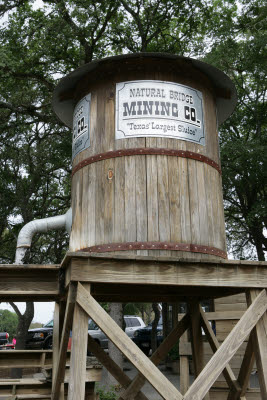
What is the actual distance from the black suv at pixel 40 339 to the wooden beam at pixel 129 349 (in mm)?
14250

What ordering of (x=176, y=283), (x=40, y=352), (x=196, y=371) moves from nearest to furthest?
1. (x=176, y=283)
2. (x=196, y=371)
3. (x=40, y=352)

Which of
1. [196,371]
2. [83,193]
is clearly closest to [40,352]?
[196,371]

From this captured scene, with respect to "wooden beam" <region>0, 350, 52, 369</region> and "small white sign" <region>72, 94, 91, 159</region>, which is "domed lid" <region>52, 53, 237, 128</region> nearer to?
"small white sign" <region>72, 94, 91, 159</region>

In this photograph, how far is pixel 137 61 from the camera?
17.6 feet

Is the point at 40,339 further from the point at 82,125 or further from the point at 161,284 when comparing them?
the point at 161,284

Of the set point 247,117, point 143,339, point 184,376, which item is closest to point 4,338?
point 143,339

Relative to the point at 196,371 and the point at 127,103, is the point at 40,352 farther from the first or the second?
the point at 127,103

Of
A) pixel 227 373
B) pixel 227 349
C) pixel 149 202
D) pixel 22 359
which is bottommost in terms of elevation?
pixel 227 373

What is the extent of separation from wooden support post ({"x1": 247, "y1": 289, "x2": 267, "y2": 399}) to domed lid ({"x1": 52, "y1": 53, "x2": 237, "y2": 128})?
293cm

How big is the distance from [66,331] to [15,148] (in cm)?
1087

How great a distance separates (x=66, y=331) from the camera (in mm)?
4898

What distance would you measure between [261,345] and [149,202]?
198cm

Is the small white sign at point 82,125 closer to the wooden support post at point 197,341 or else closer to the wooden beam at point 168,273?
the wooden beam at point 168,273

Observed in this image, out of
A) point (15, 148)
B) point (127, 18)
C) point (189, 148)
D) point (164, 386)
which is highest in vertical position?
point (127, 18)
